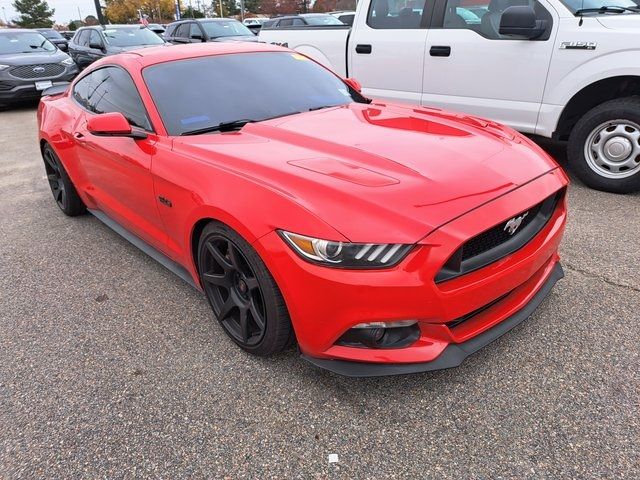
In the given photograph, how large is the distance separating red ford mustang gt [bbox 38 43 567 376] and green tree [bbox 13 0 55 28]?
72.0 metres

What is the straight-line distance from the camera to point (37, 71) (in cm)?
1073

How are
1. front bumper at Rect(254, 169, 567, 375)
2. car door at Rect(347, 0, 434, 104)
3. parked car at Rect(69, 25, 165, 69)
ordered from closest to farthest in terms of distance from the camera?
front bumper at Rect(254, 169, 567, 375) → car door at Rect(347, 0, 434, 104) → parked car at Rect(69, 25, 165, 69)

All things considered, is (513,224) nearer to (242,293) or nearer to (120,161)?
(242,293)

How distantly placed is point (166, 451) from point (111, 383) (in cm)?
60

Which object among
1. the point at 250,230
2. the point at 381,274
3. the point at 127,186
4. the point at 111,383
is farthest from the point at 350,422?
the point at 127,186

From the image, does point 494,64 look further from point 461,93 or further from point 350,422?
point 350,422

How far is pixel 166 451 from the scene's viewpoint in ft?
6.66

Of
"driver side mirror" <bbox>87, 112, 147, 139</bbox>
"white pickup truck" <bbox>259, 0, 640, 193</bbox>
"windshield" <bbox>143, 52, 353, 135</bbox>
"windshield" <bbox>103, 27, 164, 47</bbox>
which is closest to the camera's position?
"driver side mirror" <bbox>87, 112, 147, 139</bbox>

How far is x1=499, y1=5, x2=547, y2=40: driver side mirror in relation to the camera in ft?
13.5

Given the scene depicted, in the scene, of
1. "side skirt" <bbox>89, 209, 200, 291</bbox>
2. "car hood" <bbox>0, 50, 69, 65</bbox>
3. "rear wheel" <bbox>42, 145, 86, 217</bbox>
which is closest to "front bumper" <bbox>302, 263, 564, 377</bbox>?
"side skirt" <bbox>89, 209, 200, 291</bbox>

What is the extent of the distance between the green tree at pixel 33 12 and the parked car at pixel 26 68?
2391 inches

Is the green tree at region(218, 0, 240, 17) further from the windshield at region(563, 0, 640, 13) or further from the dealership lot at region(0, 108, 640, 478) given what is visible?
the dealership lot at region(0, 108, 640, 478)

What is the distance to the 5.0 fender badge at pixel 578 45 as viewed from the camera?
410 cm

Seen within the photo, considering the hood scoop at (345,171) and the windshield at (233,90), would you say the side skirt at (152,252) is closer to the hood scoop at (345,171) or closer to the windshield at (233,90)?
the windshield at (233,90)
